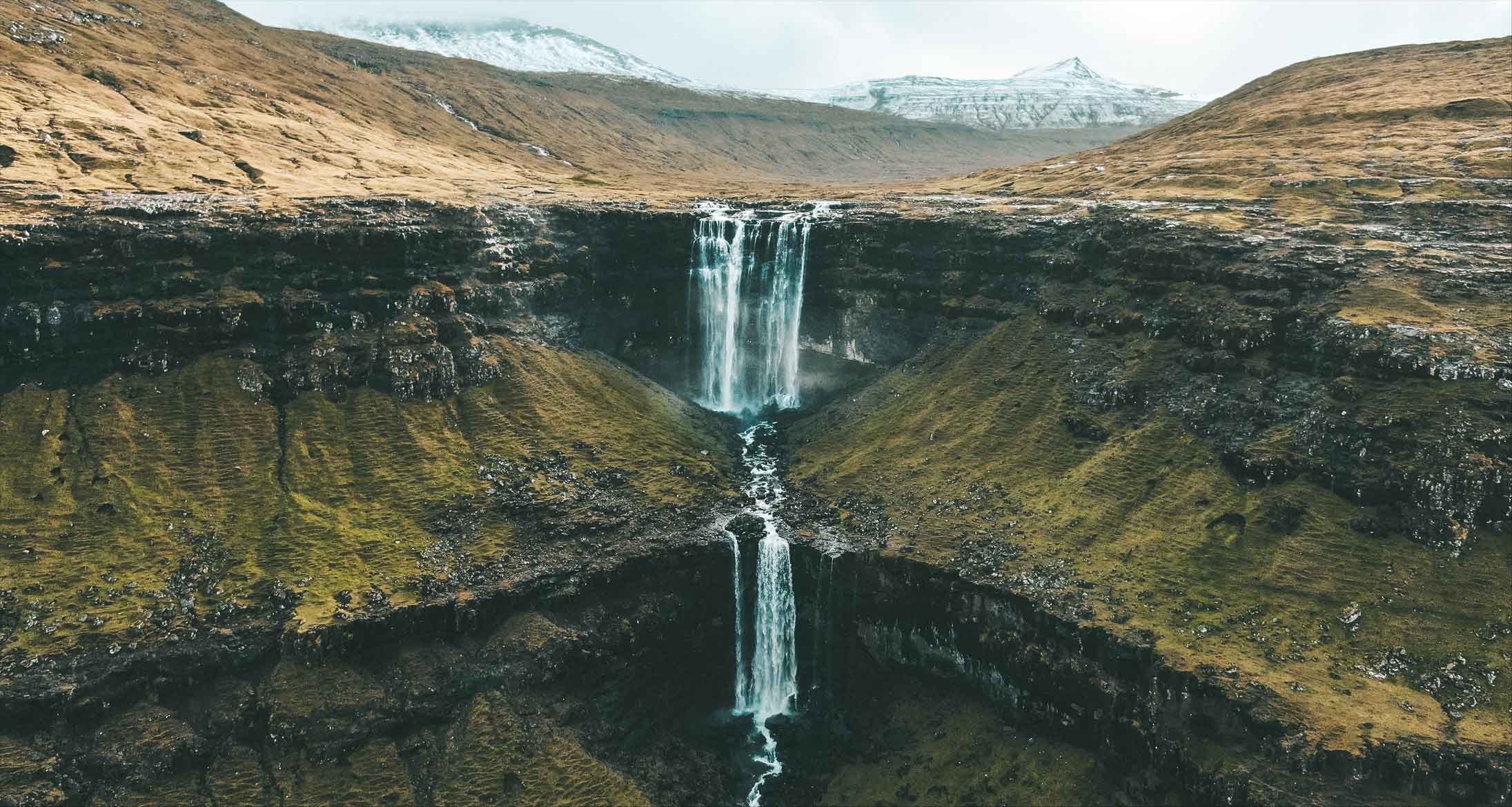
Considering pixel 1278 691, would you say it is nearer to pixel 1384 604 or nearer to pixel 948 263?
pixel 1384 604

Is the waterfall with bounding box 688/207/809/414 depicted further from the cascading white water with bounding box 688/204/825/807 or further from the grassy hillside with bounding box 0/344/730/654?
the grassy hillside with bounding box 0/344/730/654

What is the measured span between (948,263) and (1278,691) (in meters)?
55.5

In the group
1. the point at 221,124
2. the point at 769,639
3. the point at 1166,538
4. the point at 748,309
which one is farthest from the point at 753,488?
the point at 221,124

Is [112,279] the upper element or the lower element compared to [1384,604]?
upper

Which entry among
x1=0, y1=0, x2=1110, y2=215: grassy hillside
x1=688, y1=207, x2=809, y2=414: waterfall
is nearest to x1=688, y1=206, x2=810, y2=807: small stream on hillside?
x1=688, y1=207, x2=809, y2=414: waterfall

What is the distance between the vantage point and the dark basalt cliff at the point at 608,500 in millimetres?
52344

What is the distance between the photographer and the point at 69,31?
431 ft

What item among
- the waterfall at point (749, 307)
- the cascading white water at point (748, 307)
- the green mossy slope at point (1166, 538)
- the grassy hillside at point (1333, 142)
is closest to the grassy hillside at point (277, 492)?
the cascading white water at point (748, 307)

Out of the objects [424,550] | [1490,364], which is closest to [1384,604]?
[1490,364]

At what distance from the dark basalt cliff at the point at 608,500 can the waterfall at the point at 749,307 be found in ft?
25.0

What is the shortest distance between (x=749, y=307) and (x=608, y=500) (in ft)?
114

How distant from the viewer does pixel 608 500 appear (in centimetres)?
7288

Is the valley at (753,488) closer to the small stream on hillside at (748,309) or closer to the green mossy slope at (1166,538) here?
the green mossy slope at (1166,538)

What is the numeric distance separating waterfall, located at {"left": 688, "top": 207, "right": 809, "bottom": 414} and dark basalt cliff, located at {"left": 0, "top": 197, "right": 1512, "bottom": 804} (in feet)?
25.0
